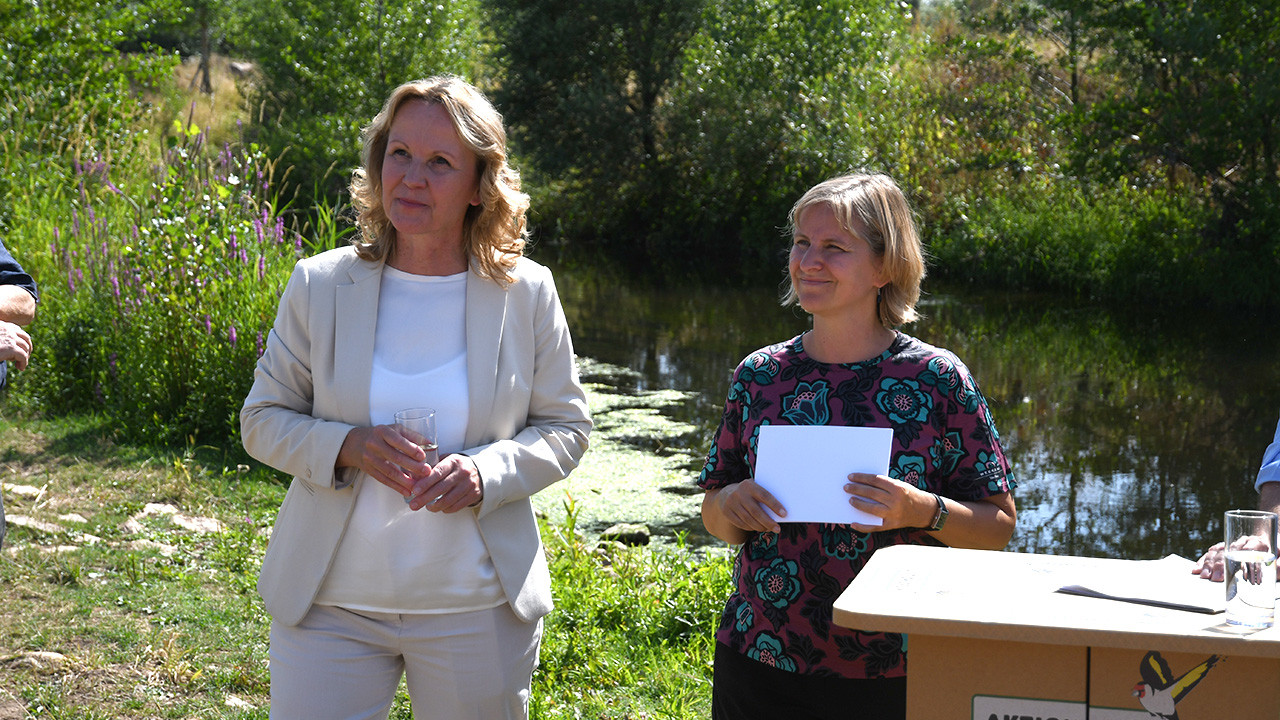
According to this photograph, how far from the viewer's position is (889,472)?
233 centimetres

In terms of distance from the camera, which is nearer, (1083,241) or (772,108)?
(1083,241)

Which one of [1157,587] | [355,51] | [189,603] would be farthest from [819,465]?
[355,51]

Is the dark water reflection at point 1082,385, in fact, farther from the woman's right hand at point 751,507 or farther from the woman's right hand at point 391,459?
the woman's right hand at point 391,459

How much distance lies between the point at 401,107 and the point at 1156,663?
1.68 metres

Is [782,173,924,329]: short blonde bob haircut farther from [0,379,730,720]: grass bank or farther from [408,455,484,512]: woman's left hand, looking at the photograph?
[0,379,730,720]: grass bank

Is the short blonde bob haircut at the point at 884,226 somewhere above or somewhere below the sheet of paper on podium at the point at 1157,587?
above

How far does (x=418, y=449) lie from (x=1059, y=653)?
113 cm

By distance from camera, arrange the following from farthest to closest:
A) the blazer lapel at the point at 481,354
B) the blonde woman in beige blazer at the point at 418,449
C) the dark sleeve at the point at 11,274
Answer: the dark sleeve at the point at 11,274
the blazer lapel at the point at 481,354
the blonde woman in beige blazer at the point at 418,449

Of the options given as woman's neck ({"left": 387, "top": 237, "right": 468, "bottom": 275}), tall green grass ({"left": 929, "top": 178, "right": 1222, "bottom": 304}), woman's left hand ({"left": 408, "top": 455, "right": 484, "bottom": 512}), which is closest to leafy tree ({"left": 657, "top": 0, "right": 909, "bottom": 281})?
tall green grass ({"left": 929, "top": 178, "right": 1222, "bottom": 304})

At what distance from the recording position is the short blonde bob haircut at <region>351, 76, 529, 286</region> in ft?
7.93

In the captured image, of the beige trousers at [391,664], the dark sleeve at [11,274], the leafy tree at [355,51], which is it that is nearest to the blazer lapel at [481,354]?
the beige trousers at [391,664]

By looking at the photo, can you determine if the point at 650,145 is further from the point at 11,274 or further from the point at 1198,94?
the point at 11,274

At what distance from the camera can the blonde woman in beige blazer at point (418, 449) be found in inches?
90.4

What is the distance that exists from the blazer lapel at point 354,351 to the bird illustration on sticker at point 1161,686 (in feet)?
4.73
